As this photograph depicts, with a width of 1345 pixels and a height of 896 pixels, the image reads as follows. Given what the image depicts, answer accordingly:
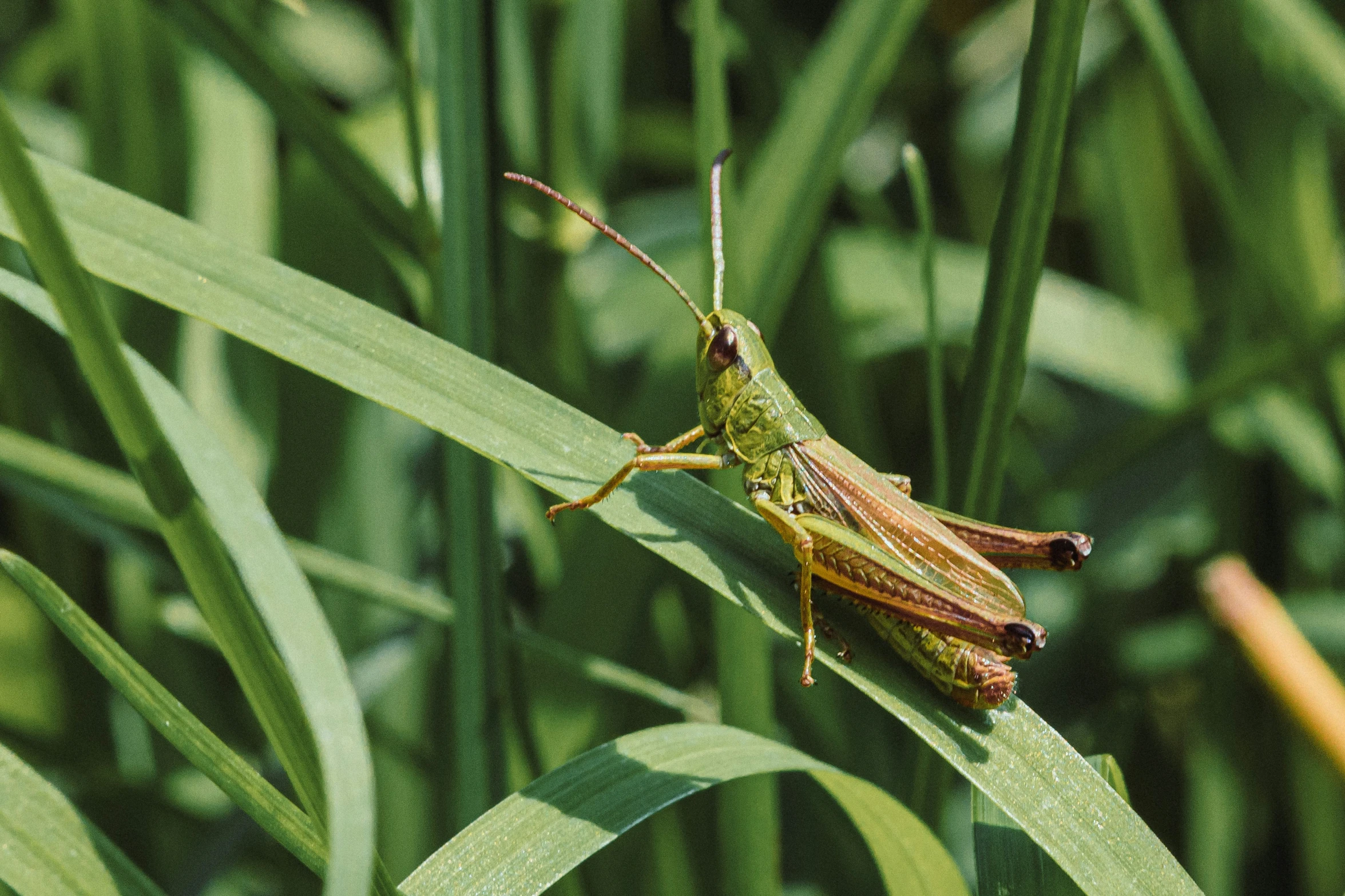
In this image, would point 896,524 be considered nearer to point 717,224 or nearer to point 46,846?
point 717,224

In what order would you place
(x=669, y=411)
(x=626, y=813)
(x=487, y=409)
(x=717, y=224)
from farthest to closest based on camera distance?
1. (x=669, y=411)
2. (x=717, y=224)
3. (x=487, y=409)
4. (x=626, y=813)

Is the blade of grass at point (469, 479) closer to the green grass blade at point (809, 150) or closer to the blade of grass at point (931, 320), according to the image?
the green grass blade at point (809, 150)

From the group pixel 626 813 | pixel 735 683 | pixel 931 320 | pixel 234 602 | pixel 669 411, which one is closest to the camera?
pixel 234 602

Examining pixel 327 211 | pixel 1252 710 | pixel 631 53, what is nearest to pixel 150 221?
pixel 327 211

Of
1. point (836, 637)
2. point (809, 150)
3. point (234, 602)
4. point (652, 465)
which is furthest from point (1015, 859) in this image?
point (809, 150)

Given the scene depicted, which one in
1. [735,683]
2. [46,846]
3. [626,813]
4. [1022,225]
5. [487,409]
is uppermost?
[1022,225]

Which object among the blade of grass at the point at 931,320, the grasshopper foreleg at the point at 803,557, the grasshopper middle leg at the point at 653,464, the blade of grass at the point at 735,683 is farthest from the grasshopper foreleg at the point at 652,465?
the blade of grass at the point at 931,320

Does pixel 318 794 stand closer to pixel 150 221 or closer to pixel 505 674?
pixel 505 674

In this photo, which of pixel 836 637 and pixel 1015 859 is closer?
pixel 1015 859
